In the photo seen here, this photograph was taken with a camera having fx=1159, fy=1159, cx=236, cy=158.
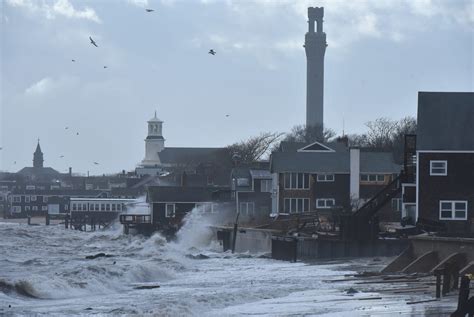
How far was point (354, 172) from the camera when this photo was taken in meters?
90.0

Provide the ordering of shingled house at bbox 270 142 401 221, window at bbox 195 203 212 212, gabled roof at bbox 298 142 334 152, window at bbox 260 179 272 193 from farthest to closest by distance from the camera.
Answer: window at bbox 195 203 212 212 < window at bbox 260 179 272 193 < gabled roof at bbox 298 142 334 152 < shingled house at bbox 270 142 401 221

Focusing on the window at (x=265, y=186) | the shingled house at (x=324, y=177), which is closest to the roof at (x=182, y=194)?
the window at (x=265, y=186)

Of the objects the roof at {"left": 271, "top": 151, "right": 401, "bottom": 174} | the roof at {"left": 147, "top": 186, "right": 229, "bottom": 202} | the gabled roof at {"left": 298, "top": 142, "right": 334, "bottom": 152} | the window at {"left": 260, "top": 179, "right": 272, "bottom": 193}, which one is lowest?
the roof at {"left": 147, "top": 186, "right": 229, "bottom": 202}

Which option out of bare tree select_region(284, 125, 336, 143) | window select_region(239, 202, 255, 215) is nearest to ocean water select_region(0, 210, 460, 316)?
window select_region(239, 202, 255, 215)

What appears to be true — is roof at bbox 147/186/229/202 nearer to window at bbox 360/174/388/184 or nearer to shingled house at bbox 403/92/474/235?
window at bbox 360/174/388/184

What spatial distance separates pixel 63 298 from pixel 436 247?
48.4ft

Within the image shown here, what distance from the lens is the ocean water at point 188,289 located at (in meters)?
33.5

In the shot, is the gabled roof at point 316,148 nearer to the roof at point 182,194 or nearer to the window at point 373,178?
the window at point 373,178

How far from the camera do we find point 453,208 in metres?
59.3

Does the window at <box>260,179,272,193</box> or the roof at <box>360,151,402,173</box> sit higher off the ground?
the roof at <box>360,151,402,173</box>

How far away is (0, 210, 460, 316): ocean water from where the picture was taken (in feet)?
110

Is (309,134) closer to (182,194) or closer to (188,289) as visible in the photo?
(182,194)

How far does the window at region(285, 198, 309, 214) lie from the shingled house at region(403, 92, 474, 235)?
3062 centimetres

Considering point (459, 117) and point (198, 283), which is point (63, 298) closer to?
point (198, 283)
